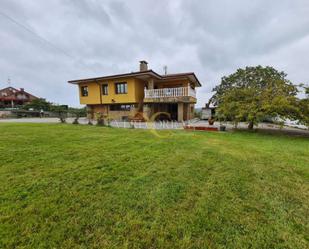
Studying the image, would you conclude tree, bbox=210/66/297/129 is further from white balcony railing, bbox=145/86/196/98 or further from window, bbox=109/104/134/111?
window, bbox=109/104/134/111

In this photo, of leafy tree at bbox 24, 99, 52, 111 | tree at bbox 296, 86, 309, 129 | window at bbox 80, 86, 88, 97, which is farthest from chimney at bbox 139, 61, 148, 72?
leafy tree at bbox 24, 99, 52, 111

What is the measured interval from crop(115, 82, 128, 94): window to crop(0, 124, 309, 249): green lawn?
36.2ft

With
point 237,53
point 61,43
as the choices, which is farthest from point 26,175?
Result: point 237,53

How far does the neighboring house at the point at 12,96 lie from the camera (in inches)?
1565

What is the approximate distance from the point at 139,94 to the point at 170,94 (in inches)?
127

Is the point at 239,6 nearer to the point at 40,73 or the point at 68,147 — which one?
the point at 68,147

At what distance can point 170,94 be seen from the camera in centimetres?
1270

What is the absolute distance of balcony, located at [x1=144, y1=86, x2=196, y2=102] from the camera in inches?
482

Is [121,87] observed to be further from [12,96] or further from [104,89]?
[12,96]

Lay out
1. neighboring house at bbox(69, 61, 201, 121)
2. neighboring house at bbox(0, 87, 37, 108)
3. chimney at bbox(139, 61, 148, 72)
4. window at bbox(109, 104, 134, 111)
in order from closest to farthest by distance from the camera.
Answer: neighboring house at bbox(69, 61, 201, 121) < chimney at bbox(139, 61, 148, 72) < window at bbox(109, 104, 134, 111) < neighboring house at bbox(0, 87, 37, 108)

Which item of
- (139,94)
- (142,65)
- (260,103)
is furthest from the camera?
(142,65)

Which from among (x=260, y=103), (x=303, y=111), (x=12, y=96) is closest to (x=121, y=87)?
(x=260, y=103)

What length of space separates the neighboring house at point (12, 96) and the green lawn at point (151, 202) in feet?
169

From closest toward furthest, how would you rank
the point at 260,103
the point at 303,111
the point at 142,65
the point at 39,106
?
1. the point at 303,111
2. the point at 260,103
3. the point at 142,65
4. the point at 39,106
